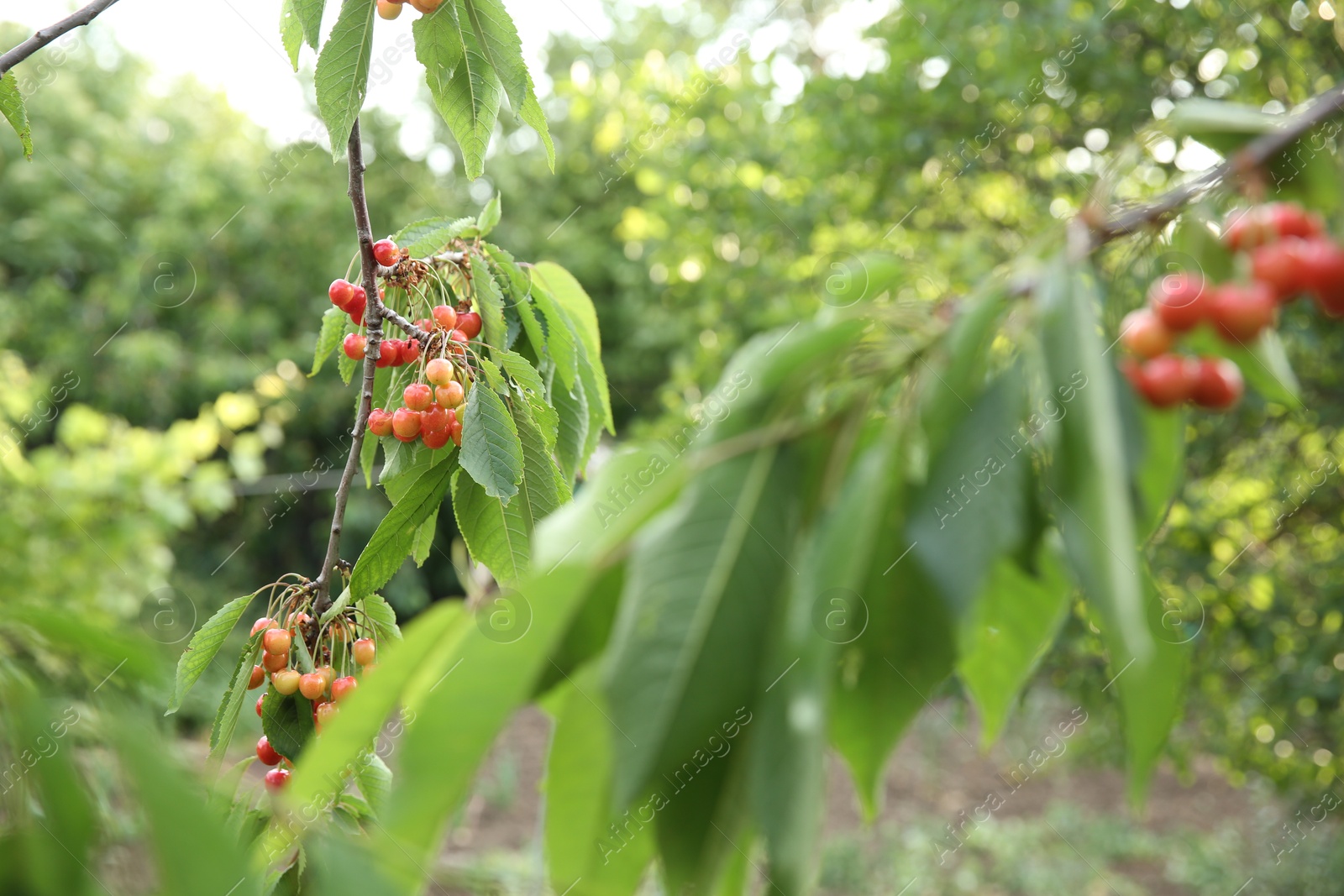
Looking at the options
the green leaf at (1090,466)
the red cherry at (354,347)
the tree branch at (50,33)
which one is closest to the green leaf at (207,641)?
the red cherry at (354,347)

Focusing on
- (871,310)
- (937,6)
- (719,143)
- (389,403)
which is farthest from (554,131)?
(871,310)

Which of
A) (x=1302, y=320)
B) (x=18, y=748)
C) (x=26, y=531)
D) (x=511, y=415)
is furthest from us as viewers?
(x=26, y=531)

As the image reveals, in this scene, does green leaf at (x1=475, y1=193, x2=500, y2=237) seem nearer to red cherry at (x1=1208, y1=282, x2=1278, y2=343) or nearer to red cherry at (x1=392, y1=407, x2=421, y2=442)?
red cherry at (x1=392, y1=407, x2=421, y2=442)

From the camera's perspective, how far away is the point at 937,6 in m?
3.01

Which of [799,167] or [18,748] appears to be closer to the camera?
[18,748]

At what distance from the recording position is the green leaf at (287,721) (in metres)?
0.92

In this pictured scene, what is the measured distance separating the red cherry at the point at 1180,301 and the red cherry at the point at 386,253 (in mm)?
882

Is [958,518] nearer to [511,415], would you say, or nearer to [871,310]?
[871,310]

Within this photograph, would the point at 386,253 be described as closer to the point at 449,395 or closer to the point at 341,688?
the point at 449,395

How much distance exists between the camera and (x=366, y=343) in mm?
1032

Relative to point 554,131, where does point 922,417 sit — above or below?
above

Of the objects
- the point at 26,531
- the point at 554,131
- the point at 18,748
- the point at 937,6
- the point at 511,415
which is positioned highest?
the point at 18,748

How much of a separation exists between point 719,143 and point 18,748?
3828 millimetres

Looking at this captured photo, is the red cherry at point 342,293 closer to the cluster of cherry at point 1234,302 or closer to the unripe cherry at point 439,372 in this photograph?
the unripe cherry at point 439,372
